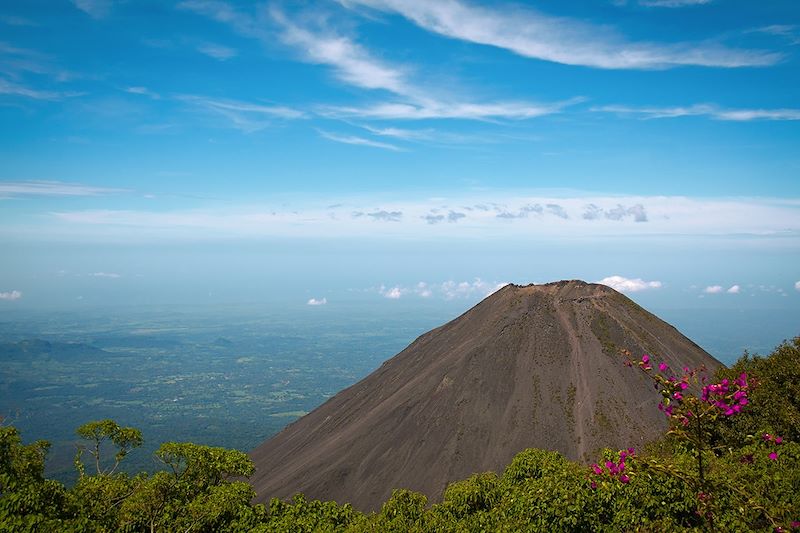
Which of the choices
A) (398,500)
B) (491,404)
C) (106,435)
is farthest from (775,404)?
(106,435)

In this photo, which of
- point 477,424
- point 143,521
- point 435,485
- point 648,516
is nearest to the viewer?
point 648,516

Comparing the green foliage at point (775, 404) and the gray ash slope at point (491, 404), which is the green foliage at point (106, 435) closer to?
the gray ash slope at point (491, 404)

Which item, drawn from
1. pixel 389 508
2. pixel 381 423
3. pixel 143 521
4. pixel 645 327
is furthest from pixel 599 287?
pixel 143 521

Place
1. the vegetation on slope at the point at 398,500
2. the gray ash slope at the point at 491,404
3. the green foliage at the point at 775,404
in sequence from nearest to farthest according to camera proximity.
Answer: the vegetation on slope at the point at 398,500
the green foliage at the point at 775,404
the gray ash slope at the point at 491,404

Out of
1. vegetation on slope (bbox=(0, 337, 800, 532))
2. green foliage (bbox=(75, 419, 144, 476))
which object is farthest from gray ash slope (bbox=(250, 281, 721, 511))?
green foliage (bbox=(75, 419, 144, 476))

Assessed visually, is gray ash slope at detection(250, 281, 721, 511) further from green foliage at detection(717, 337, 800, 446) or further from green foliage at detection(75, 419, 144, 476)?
green foliage at detection(75, 419, 144, 476)

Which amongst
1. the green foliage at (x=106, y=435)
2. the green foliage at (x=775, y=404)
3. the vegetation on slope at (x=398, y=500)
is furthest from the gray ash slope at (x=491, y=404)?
the green foliage at (x=106, y=435)

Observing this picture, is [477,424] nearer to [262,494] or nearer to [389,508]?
[262,494]

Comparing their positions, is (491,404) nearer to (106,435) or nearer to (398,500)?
(398,500)
